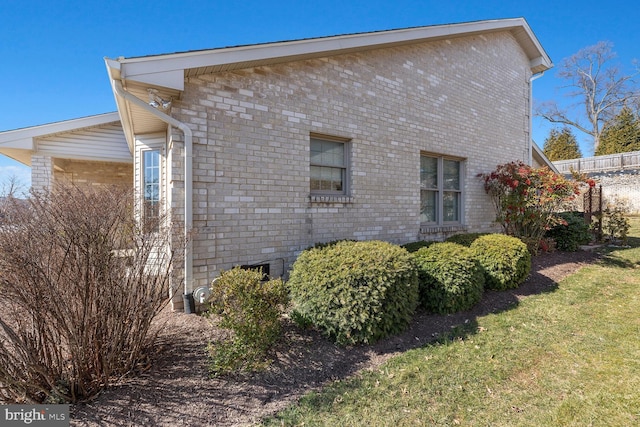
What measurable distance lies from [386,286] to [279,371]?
1530 millimetres

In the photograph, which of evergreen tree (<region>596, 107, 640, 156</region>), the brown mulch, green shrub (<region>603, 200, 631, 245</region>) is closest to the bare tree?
evergreen tree (<region>596, 107, 640, 156</region>)

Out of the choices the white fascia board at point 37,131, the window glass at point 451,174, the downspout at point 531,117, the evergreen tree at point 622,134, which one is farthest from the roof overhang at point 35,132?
the evergreen tree at point 622,134

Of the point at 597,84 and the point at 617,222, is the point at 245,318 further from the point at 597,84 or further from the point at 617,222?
the point at 597,84

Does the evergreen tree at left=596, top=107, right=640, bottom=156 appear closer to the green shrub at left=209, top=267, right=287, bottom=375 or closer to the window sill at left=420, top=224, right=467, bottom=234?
the window sill at left=420, top=224, right=467, bottom=234

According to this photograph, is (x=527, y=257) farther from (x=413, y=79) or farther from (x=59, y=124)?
(x=59, y=124)

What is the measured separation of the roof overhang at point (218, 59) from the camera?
3.95 metres

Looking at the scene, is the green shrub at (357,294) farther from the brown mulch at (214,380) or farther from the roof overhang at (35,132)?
the roof overhang at (35,132)

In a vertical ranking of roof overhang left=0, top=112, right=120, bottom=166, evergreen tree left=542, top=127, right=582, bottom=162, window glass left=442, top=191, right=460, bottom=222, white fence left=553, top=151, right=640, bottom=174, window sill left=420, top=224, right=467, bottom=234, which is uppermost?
evergreen tree left=542, top=127, right=582, bottom=162

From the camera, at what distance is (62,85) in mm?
7969

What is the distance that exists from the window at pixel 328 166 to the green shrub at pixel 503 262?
2.93 m

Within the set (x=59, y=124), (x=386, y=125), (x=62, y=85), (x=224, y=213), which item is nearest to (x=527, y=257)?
(x=386, y=125)

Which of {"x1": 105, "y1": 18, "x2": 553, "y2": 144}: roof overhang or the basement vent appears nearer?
{"x1": 105, "y1": 18, "x2": 553, "y2": 144}: roof overhang

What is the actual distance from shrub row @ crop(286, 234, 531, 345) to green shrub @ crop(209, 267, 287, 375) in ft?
1.63

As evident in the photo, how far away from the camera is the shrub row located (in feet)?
11.8
